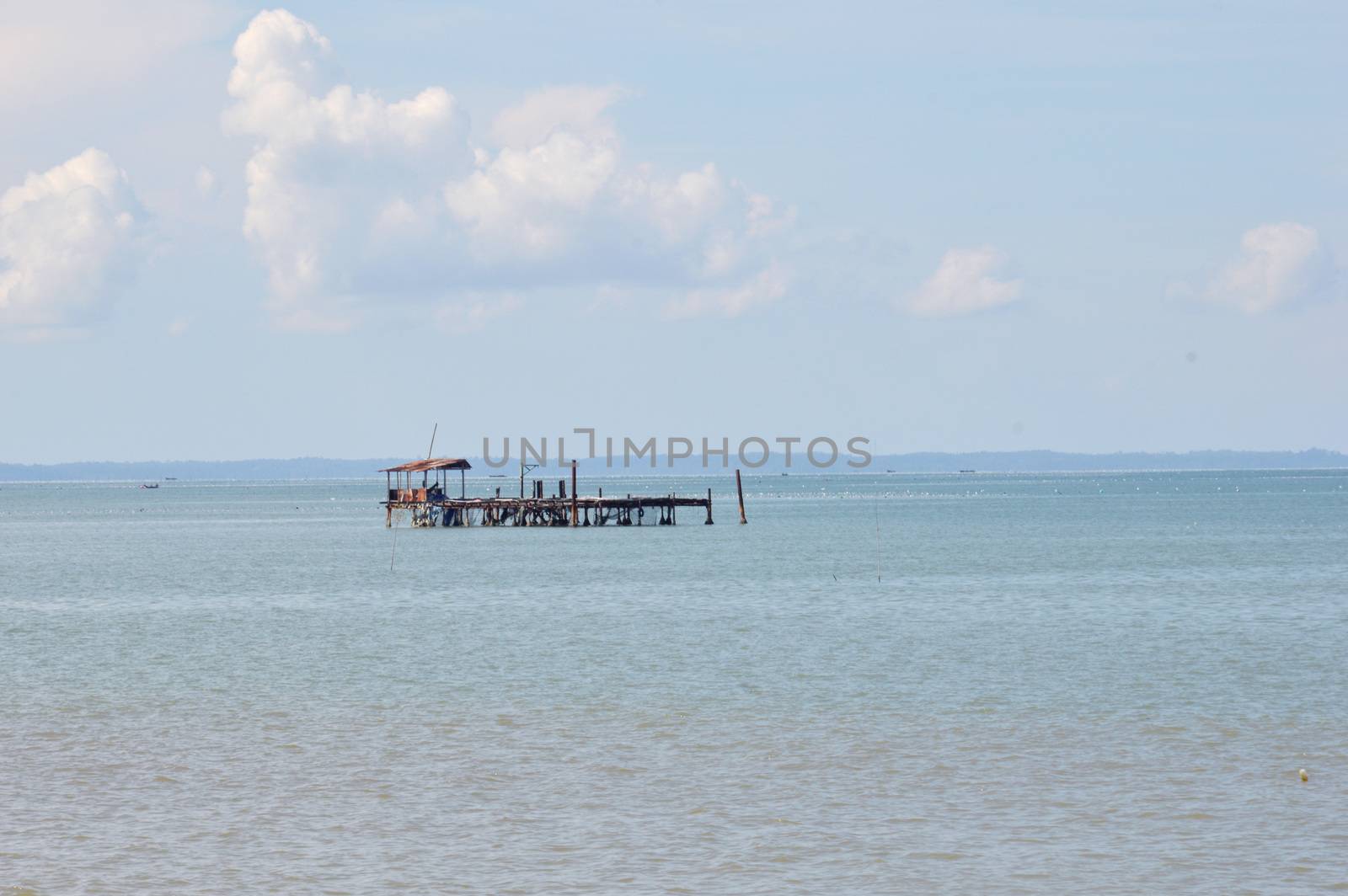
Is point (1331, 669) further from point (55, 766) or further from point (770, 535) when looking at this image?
point (770, 535)

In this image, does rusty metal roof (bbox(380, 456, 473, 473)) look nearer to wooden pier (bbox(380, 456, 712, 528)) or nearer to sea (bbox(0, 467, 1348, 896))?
wooden pier (bbox(380, 456, 712, 528))

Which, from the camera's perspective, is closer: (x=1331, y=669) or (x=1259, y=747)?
(x=1259, y=747)

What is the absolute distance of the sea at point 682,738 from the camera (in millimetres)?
14891

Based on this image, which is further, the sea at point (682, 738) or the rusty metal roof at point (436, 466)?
the rusty metal roof at point (436, 466)

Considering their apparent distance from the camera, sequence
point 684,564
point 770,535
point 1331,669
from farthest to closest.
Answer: point 770,535, point 684,564, point 1331,669

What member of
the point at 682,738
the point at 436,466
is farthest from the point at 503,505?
the point at 682,738

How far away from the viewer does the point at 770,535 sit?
297 ft

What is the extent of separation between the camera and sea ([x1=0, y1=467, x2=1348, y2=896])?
48.9 feet

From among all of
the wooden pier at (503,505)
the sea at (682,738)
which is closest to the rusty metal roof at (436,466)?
the wooden pier at (503,505)

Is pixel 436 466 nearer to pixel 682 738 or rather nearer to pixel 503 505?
pixel 503 505

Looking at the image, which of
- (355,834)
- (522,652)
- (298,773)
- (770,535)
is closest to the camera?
(355,834)

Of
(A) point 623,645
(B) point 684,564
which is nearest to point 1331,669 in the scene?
(A) point 623,645

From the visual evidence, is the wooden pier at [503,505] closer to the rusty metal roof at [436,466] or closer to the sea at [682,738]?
the rusty metal roof at [436,466]

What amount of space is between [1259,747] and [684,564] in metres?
44.4
